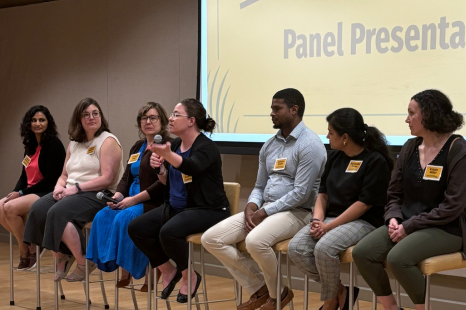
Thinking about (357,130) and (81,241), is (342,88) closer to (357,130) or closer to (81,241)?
(357,130)

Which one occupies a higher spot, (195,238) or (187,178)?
(187,178)

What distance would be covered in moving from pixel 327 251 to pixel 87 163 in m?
2.03

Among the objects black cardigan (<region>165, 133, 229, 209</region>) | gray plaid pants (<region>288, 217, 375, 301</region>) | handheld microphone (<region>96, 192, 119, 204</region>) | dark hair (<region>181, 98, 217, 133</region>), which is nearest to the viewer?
gray plaid pants (<region>288, 217, 375, 301</region>)

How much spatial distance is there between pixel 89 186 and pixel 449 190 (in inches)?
95.7

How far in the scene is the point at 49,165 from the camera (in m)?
4.65

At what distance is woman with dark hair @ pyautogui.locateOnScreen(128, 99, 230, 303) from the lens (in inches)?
138

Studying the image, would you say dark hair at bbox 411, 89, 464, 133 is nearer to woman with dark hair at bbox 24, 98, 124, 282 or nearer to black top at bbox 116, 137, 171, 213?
black top at bbox 116, 137, 171, 213

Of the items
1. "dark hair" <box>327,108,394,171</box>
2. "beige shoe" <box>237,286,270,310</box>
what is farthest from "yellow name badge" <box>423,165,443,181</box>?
"beige shoe" <box>237,286,270,310</box>

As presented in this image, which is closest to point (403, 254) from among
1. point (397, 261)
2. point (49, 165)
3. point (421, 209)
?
point (397, 261)

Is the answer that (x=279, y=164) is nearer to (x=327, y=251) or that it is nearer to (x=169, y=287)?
(x=327, y=251)

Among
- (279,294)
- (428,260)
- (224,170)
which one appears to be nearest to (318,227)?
(279,294)

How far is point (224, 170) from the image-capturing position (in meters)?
5.15

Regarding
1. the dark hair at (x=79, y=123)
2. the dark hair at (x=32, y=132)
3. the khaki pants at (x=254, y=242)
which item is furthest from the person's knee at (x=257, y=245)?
the dark hair at (x=32, y=132)

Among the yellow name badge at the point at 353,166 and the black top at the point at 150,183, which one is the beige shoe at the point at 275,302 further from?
the black top at the point at 150,183
